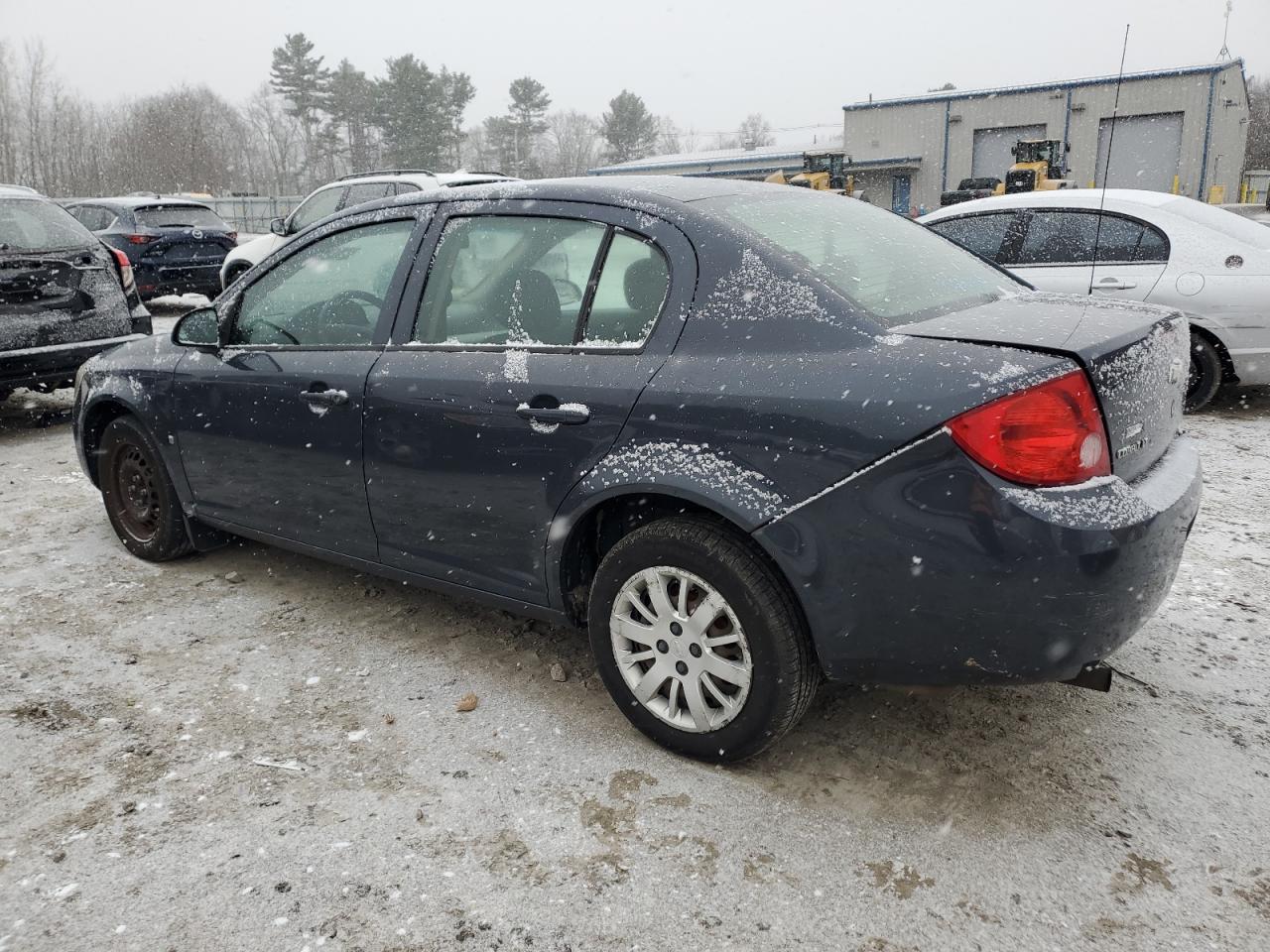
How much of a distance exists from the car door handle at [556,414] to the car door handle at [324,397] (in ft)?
2.62

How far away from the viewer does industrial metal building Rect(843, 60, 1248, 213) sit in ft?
115

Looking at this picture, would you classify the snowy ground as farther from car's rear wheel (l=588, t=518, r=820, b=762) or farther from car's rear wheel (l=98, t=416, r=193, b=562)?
car's rear wheel (l=98, t=416, r=193, b=562)

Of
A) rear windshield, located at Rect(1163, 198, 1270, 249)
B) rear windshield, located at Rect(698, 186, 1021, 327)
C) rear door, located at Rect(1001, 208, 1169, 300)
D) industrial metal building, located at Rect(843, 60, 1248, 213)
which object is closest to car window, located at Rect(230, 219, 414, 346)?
rear windshield, located at Rect(698, 186, 1021, 327)

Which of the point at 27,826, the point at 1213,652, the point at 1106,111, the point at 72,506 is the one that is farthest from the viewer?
the point at 1106,111

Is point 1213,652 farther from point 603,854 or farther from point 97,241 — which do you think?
point 97,241

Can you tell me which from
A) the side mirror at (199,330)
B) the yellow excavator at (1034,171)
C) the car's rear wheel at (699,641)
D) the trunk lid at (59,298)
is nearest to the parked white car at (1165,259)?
the car's rear wheel at (699,641)

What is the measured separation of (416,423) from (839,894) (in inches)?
73.0

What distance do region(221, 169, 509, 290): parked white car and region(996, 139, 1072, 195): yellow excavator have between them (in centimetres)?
1401

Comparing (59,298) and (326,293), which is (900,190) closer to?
(59,298)

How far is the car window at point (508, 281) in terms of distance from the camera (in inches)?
116

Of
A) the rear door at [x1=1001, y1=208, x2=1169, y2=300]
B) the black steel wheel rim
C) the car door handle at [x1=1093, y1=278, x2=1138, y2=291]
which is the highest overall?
the rear door at [x1=1001, y1=208, x2=1169, y2=300]

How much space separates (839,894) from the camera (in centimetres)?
228

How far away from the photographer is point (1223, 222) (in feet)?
21.2

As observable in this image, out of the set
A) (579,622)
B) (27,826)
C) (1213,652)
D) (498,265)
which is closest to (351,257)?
(498,265)
